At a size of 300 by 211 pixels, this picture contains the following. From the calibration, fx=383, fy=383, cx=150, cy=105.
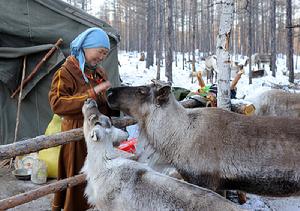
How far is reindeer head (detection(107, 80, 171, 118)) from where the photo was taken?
3365 mm

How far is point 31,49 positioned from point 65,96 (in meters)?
3.82

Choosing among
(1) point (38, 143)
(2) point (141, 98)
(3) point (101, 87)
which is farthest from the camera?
(2) point (141, 98)

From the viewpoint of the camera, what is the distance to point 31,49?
6.51 m

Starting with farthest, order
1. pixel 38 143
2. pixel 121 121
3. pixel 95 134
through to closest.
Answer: pixel 121 121 < pixel 38 143 < pixel 95 134

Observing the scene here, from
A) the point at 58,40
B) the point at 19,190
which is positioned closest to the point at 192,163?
the point at 19,190

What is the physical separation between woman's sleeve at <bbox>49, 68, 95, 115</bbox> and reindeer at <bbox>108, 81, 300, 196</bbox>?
1.09 feet

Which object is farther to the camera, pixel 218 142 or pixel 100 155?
pixel 218 142

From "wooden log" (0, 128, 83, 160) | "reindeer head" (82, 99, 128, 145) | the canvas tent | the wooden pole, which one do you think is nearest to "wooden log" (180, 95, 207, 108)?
"wooden log" (0, 128, 83, 160)

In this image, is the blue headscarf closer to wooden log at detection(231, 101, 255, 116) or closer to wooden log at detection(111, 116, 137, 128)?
wooden log at detection(111, 116, 137, 128)

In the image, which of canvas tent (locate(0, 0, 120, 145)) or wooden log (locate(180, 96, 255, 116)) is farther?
canvas tent (locate(0, 0, 120, 145))

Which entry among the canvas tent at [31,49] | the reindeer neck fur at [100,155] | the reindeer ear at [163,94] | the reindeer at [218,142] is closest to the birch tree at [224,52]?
the reindeer at [218,142]

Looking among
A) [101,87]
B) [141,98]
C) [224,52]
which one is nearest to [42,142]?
[101,87]

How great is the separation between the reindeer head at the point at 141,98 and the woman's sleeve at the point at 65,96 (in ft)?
1.16

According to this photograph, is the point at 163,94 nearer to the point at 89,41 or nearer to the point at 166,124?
the point at 166,124
